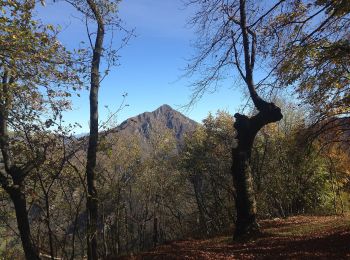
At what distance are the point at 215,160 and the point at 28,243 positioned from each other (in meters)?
20.8

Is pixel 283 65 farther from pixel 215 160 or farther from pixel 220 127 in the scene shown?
pixel 220 127

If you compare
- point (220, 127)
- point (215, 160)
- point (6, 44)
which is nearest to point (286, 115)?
point (220, 127)

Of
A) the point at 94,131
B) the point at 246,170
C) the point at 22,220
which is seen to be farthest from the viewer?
the point at 246,170

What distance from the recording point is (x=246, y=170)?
43.3ft

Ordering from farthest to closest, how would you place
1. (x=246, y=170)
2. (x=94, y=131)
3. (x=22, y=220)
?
(x=246, y=170) → (x=22, y=220) → (x=94, y=131)

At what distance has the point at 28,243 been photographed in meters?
12.0

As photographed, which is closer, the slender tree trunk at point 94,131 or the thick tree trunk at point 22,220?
the slender tree trunk at point 94,131

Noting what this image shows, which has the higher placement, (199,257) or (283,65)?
(283,65)

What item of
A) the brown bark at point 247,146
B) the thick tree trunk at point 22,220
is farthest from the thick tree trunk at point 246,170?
the thick tree trunk at point 22,220

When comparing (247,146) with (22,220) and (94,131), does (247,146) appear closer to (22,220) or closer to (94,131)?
(94,131)

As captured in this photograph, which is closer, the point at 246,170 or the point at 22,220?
the point at 22,220

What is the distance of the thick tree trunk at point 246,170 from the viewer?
1291 cm

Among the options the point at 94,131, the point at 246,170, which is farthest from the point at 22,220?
the point at 246,170

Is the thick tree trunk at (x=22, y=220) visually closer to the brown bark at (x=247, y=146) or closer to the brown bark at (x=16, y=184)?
the brown bark at (x=16, y=184)
